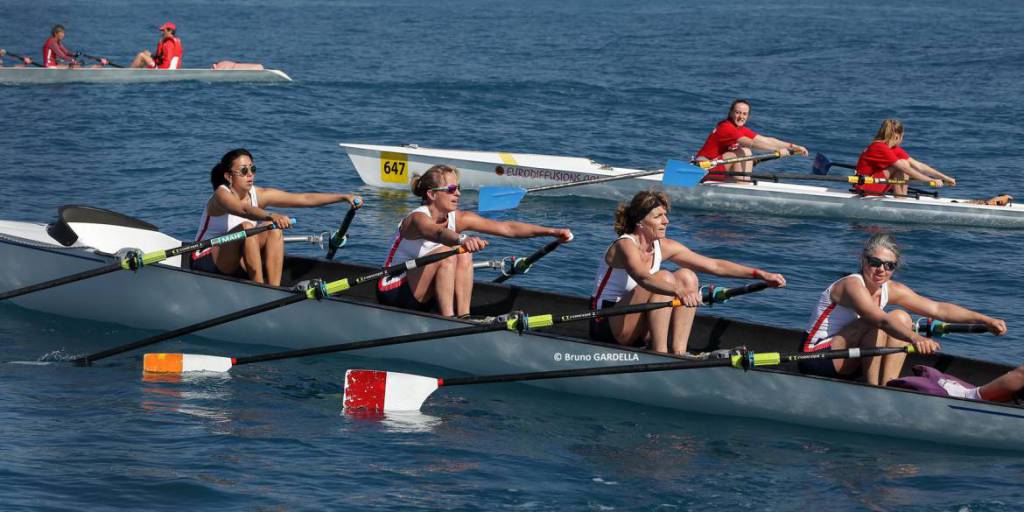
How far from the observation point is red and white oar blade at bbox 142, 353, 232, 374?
9.70 metres

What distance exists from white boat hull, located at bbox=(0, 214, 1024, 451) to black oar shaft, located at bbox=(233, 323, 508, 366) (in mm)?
274

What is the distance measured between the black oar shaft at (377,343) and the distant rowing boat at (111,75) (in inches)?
706

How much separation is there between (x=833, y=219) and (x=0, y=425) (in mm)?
11164

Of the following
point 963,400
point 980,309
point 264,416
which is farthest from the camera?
point 980,309

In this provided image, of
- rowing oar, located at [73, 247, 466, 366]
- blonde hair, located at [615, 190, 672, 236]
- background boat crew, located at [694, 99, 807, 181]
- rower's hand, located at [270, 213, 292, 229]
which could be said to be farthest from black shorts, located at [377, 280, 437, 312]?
background boat crew, located at [694, 99, 807, 181]

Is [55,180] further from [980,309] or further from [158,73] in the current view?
[980,309]

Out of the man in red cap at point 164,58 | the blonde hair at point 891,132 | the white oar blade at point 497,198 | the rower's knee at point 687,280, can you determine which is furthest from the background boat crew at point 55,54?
the rower's knee at point 687,280

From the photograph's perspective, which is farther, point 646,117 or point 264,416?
point 646,117

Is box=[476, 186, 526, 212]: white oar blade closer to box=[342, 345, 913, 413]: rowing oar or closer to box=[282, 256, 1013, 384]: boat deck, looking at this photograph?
box=[282, 256, 1013, 384]: boat deck

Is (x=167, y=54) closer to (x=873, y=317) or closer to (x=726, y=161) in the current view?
(x=726, y=161)

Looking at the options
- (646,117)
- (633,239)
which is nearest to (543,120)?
(646,117)

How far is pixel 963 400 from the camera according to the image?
8.43 m

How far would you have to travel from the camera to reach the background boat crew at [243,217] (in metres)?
10.2

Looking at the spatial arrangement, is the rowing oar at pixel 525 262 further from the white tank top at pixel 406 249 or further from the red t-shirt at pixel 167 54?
the red t-shirt at pixel 167 54
